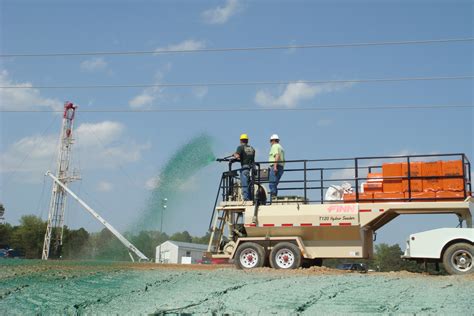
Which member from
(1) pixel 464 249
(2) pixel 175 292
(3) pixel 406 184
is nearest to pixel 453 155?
(3) pixel 406 184

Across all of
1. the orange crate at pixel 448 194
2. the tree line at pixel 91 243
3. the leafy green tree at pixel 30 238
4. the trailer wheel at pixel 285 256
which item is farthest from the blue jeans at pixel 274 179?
the leafy green tree at pixel 30 238

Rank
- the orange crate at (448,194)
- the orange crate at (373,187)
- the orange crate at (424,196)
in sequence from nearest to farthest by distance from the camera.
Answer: the orange crate at (448,194)
the orange crate at (424,196)
the orange crate at (373,187)

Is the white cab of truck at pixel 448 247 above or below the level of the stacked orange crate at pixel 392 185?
below

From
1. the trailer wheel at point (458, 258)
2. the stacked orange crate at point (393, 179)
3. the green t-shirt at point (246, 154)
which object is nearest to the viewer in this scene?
the trailer wheel at point (458, 258)

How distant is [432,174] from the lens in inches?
623

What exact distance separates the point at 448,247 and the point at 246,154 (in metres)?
6.23

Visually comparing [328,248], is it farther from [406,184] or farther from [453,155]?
[453,155]

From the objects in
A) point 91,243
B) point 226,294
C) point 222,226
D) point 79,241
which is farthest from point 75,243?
point 226,294

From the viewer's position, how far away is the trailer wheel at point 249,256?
53.4 feet

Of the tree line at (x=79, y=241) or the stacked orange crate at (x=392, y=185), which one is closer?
the stacked orange crate at (x=392, y=185)

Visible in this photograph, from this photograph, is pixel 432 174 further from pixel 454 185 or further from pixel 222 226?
pixel 222 226

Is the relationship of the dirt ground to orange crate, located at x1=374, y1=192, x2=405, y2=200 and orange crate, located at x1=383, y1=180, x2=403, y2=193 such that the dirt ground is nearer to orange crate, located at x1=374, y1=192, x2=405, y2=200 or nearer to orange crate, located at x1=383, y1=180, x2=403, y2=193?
orange crate, located at x1=374, y1=192, x2=405, y2=200

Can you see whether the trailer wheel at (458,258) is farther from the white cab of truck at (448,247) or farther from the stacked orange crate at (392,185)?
the stacked orange crate at (392,185)

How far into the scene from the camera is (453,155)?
617 inches
